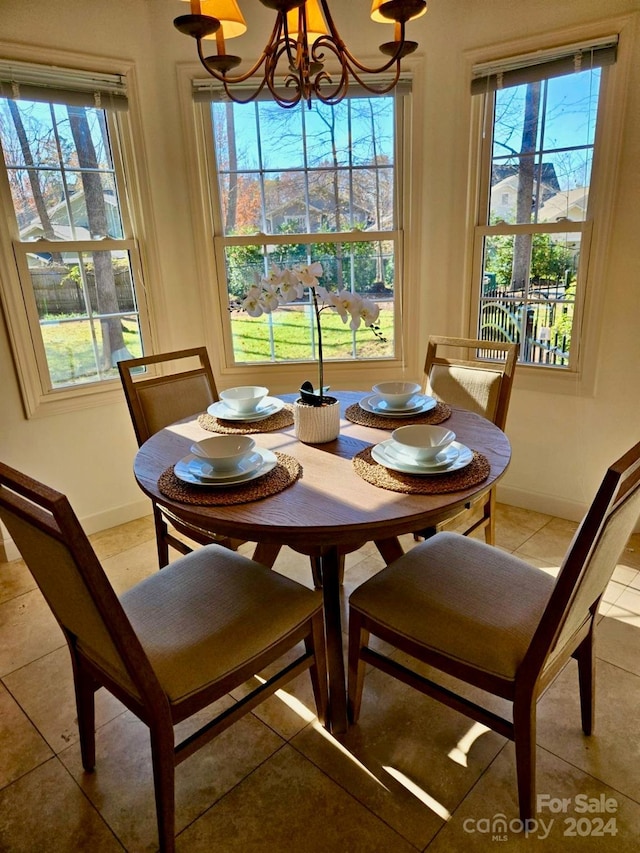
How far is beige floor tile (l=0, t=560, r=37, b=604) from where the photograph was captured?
2305mm

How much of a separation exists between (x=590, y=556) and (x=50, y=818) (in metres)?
1.45

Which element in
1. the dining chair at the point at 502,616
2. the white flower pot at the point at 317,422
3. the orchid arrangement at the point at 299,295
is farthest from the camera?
the white flower pot at the point at 317,422

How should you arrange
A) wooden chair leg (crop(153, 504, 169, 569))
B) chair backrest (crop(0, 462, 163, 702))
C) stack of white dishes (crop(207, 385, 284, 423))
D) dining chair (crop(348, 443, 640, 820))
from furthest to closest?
wooden chair leg (crop(153, 504, 169, 569))
stack of white dishes (crop(207, 385, 284, 423))
dining chair (crop(348, 443, 640, 820))
chair backrest (crop(0, 462, 163, 702))

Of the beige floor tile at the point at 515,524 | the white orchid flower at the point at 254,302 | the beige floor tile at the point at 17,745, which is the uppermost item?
the white orchid flower at the point at 254,302

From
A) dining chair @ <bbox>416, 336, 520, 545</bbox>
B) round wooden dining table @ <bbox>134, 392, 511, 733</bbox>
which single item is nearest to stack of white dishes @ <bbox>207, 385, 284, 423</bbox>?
round wooden dining table @ <bbox>134, 392, 511, 733</bbox>

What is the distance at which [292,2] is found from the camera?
3.98ft

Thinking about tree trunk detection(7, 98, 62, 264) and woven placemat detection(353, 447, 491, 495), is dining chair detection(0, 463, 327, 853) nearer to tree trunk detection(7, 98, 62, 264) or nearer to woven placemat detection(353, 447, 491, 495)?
woven placemat detection(353, 447, 491, 495)

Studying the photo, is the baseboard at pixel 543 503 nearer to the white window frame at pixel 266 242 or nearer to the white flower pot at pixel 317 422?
the white window frame at pixel 266 242

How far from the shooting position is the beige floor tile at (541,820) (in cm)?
126

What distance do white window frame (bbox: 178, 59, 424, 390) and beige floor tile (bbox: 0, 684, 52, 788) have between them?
72.4 inches

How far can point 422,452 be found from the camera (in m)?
1.43

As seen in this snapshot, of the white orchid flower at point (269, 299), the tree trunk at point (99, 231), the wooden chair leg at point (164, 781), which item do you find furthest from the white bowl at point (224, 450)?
the tree trunk at point (99, 231)

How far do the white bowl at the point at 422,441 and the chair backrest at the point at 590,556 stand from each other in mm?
453

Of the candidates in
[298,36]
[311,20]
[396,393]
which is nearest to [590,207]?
[396,393]
